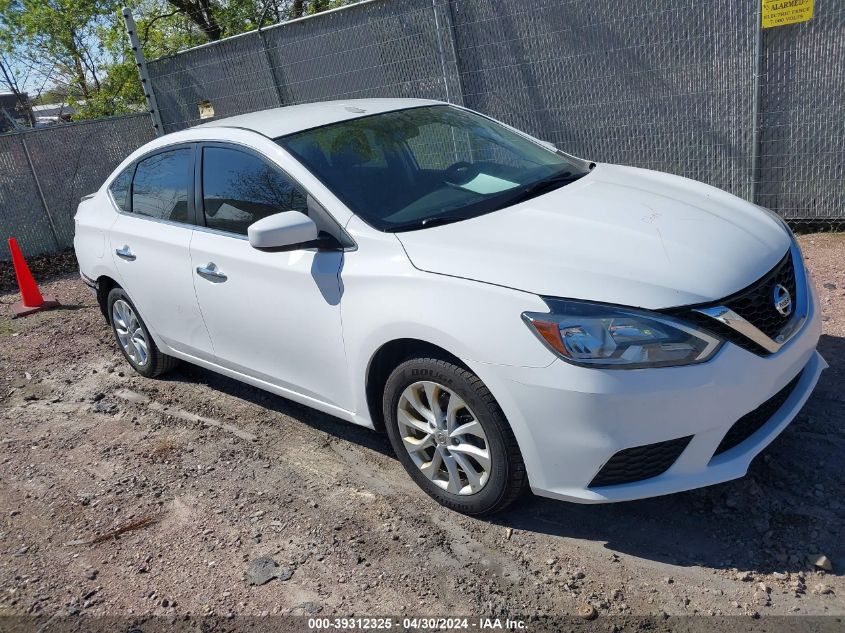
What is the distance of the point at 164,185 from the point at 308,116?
1079 mm

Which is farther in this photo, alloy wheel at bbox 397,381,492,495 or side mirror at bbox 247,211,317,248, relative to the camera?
side mirror at bbox 247,211,317,248

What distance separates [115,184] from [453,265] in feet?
10.6

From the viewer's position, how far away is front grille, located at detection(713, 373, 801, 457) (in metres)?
2.86

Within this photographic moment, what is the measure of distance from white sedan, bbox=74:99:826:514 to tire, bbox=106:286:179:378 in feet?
2.06

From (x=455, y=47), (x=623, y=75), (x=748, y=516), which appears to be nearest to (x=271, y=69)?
(x=455, y=47)

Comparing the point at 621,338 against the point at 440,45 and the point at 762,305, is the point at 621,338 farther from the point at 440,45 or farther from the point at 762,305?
the point at 440,45

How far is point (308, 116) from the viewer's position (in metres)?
4.22

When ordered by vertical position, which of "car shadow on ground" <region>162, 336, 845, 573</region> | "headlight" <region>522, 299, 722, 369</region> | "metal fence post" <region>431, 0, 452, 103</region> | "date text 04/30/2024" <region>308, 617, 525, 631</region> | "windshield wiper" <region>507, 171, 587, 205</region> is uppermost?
"metal fence post" <region>431, 0, 452, 103</region>

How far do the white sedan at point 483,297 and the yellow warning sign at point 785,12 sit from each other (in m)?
2.86

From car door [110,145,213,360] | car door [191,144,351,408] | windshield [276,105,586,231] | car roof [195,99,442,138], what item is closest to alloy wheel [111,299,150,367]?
car door [110,145,213,360]

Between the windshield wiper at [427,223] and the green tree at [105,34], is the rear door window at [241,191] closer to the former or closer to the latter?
the windshield wiper at [427,223]

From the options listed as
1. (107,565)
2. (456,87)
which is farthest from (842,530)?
(456,87)

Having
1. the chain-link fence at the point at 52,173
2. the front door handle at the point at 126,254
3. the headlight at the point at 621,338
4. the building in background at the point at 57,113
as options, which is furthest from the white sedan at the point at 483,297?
the building in background at the point at 57,113

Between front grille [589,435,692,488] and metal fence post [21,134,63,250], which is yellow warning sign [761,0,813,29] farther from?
metal fence post [21,134,63,250]
